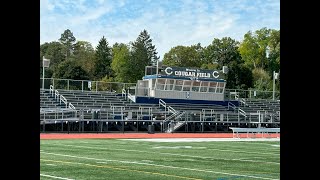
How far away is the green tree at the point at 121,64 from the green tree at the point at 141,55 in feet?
2.09

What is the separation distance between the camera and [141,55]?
7725 centimetres

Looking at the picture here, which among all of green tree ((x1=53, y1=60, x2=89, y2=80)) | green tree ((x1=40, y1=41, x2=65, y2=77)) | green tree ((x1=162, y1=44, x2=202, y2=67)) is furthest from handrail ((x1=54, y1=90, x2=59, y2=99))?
green tree ((x1=40, y1=41, x2=65, y2=77))

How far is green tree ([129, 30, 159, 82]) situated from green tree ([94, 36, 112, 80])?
3.64 meters

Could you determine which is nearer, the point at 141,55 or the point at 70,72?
the point at 70,72

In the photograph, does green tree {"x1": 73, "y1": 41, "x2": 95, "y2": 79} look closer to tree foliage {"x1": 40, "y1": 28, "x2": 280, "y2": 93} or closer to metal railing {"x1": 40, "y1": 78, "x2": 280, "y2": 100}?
tree foliage {"x1": 40, "y1": 28, "x2": 280, "y2": 93}

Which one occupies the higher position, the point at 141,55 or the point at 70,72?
the point at 141,55

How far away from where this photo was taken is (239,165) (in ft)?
34.8

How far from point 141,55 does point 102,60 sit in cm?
551

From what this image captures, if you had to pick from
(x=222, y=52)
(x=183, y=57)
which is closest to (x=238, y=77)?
(x=222, y=52)

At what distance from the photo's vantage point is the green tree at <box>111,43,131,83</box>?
69369 mm

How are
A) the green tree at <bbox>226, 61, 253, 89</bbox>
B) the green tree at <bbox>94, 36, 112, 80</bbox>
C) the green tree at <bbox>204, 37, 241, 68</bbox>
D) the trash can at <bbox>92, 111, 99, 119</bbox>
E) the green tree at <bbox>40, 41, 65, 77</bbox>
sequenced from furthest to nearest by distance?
the green tree at <bbox>40, 41, 65, 77</bbox>
the green tree at <bbox>94, 36, 112, 80</bbox>
the green tree at <bbox>204, 37, 241, 68</bbox>
the green tree at <bbox>226, 61, 253, 89</bbox>
the trash can at <bbox>92, 111, 99, 119</bbox>

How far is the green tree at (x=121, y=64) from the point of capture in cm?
6937

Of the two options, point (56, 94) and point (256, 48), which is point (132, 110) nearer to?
point (56, 94)
